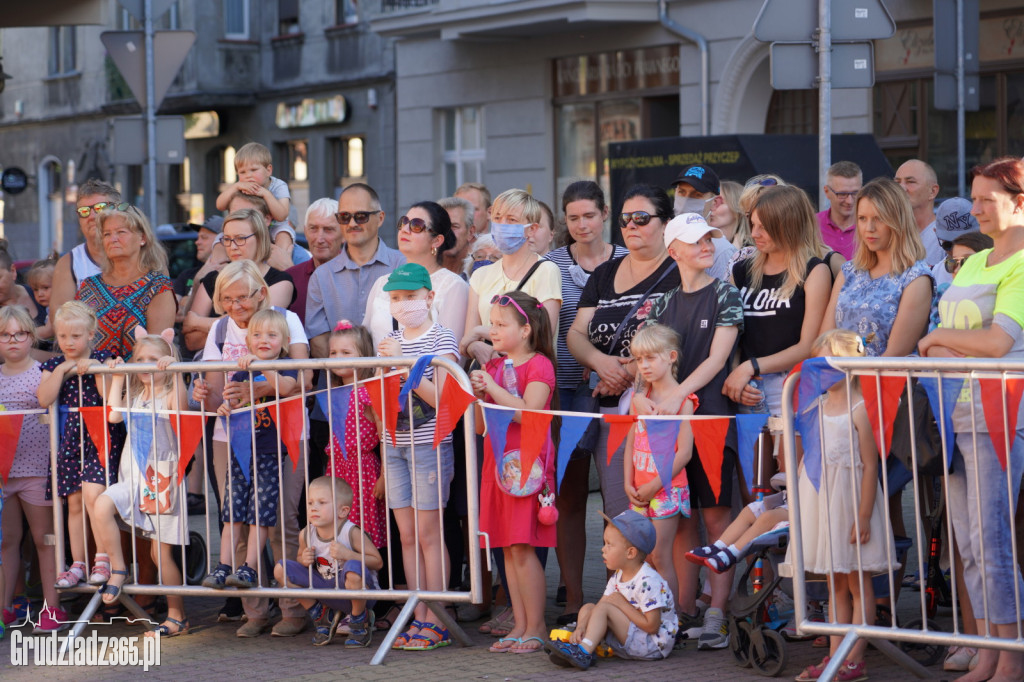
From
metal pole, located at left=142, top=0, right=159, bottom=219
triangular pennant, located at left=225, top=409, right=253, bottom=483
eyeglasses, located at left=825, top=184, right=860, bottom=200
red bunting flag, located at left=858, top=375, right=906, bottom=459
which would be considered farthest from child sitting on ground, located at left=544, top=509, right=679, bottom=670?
metal pole, located at left=142, top=0, right=159, bottom=219

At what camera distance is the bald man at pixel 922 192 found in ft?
27.9

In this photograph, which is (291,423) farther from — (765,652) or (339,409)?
(765,652)

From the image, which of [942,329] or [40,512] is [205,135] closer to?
[40,512]

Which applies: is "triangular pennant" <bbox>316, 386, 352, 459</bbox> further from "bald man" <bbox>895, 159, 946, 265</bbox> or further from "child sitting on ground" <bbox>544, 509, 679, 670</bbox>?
"bald man" <bbox>895, 159, 946, 265</bbox>

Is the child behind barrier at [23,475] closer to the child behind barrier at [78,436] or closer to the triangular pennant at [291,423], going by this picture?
the child behind barrier at [78,436]

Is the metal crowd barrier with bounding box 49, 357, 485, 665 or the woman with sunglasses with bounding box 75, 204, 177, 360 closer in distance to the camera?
the metal crowd barrier with bounding box 49, 357, 485, 665

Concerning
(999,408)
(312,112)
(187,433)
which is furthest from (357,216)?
(312,112)

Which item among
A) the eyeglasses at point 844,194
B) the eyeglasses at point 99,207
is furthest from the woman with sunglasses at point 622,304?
the eyeglasses at point 99,207

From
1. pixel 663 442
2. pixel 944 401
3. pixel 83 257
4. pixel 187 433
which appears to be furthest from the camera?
pixel 83 257

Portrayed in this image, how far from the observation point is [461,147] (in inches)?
995

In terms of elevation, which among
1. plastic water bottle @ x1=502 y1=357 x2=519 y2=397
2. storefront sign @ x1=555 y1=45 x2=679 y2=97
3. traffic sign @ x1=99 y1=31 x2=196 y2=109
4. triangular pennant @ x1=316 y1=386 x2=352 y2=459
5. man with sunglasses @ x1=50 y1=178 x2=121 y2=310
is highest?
storefront sign @ x1=555 y1=45 x2=679 y2=97

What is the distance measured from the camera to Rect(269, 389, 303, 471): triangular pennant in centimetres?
695

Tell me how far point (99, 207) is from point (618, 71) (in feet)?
49.3

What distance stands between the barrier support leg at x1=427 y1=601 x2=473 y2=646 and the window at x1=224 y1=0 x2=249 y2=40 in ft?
86.8
